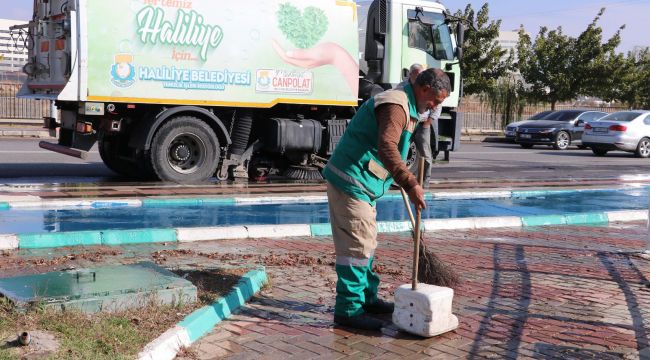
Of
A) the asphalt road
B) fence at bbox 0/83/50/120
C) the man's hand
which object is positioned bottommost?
the asphalt road

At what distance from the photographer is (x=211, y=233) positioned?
7.98 m

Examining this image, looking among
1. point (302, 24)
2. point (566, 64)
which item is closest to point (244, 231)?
point (302, 24)

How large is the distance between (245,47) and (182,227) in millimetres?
4934

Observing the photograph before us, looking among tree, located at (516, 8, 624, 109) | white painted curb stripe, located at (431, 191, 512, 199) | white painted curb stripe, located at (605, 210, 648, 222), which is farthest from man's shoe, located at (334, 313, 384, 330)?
tree, located at (516, 8, 624, 109)

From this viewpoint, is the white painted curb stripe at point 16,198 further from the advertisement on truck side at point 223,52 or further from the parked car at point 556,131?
the parked car at point 556,131

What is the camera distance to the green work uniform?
510 centimetres

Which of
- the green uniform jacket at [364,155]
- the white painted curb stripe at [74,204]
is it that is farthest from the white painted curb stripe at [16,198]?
the green uniform jacket at [364,155]

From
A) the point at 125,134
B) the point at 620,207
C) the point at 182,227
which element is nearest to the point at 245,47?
the point at 125,134

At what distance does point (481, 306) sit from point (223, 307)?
76.6 inches

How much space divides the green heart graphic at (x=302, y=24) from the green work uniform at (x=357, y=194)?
26.1ft

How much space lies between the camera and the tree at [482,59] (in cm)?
3619

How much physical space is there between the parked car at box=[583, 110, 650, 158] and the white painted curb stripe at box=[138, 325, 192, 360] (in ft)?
75.4

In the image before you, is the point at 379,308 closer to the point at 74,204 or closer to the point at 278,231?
the point at 278,231

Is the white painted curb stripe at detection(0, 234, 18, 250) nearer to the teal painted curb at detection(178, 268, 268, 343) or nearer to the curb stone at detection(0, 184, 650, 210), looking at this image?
the curb stone at detection(0, 184, 650, 210)
